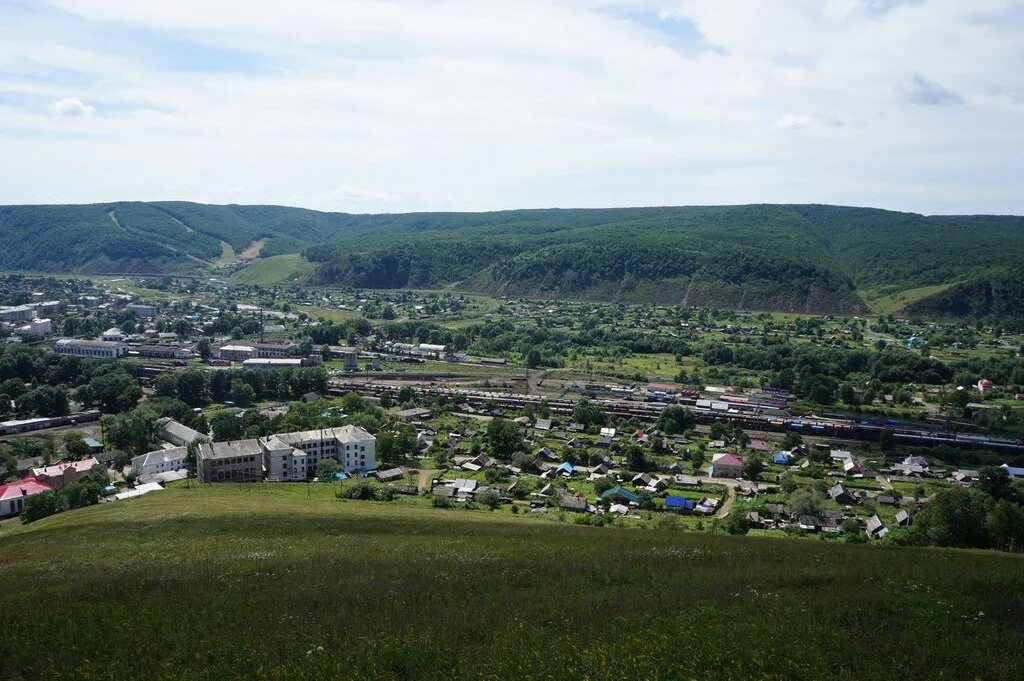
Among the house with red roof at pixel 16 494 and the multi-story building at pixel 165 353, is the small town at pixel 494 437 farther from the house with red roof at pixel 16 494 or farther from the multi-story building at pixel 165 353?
the multi-story building at pixel 165 353

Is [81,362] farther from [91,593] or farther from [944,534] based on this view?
[944,534]

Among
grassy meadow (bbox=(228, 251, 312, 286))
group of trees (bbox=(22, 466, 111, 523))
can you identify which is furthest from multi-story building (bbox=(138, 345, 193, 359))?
grassy meadow (bbox=(228, 251, 312, 286))

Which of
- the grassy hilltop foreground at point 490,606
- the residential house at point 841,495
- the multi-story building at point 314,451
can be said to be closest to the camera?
the grassy hilltop foreground at point 490,606

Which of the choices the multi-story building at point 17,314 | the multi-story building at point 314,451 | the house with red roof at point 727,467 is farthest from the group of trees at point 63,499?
the multi-story building at point 17,314

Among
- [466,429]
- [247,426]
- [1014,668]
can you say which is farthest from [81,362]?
[1014,668]

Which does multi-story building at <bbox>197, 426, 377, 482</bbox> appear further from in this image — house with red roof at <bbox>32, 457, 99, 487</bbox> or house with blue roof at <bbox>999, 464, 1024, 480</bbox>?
house with blue roof at <bbox>999, 464, 1024, 480</bbox>
